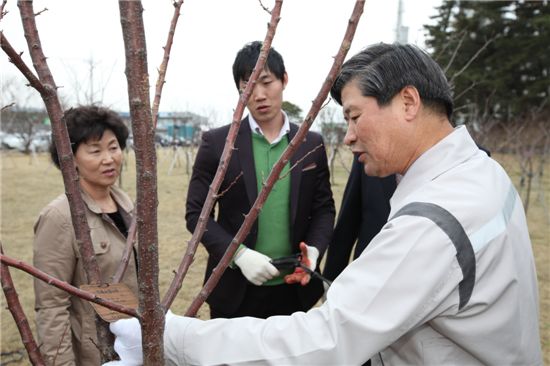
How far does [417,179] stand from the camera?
1134mm

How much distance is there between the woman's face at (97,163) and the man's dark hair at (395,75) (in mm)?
1299

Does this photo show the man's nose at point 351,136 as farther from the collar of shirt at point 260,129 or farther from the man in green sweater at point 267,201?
the collar of shirt at point 260,129

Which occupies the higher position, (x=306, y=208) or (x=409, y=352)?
(x=306, y=208)

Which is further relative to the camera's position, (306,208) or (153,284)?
(306,208)

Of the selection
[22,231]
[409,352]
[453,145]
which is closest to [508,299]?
[409,352]

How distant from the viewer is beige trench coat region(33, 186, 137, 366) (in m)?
1.71

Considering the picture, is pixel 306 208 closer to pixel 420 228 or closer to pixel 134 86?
pixel 420 228

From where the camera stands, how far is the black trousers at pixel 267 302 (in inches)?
88.3

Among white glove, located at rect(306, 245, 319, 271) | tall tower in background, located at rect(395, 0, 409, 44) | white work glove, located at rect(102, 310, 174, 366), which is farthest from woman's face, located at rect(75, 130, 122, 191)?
tall tower in background, located at rect(395, 0, 409, 44)

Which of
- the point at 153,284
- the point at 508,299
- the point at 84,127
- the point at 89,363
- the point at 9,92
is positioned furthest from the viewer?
the point at 9,92

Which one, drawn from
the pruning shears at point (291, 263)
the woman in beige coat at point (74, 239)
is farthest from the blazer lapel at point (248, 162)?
the woman in beige coat at point (74, 239)

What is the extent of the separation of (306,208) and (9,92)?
63.5 feet

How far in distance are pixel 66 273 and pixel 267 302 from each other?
1.01 m

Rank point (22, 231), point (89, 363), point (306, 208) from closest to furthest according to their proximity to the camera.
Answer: point (89, 363), point (306, 208), point (22, 231)
